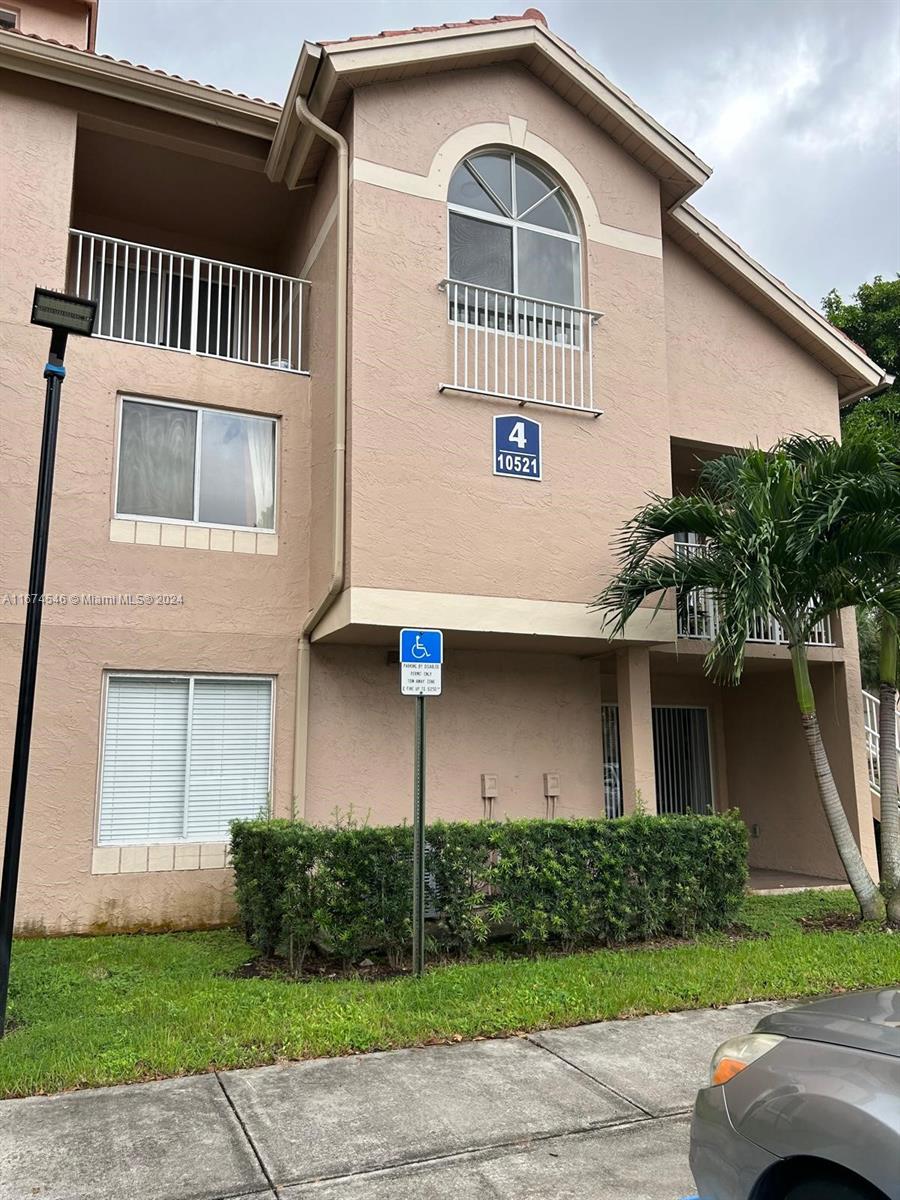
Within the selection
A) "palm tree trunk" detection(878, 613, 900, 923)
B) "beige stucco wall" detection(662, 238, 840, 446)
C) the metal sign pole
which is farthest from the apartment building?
the metal sign pole

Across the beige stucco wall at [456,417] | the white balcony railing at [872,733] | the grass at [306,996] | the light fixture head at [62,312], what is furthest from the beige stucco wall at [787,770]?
the light fixture head at [62,312]

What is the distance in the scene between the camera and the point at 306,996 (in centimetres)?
646

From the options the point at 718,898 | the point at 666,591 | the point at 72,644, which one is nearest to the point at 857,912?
the point at 718,898

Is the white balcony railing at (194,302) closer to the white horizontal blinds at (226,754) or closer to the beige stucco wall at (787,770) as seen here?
the white horizontal blinds at (226,754)

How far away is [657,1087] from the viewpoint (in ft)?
16.8

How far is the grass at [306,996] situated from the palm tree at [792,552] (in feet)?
7.88

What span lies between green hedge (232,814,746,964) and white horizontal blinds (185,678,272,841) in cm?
99

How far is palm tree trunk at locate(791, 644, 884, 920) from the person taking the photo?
30.9 ft

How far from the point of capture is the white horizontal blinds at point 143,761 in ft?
29.9

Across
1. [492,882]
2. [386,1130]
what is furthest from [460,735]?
[386,1130]

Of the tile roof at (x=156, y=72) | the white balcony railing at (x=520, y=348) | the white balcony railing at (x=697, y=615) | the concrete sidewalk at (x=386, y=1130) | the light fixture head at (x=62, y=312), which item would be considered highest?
the tile roof at (x=156, y=72)

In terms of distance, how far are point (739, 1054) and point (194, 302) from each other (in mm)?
9126

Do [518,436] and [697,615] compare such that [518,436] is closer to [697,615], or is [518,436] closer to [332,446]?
[332,446]

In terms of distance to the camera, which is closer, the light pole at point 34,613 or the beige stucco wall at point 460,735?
the light pole at point 34,613
